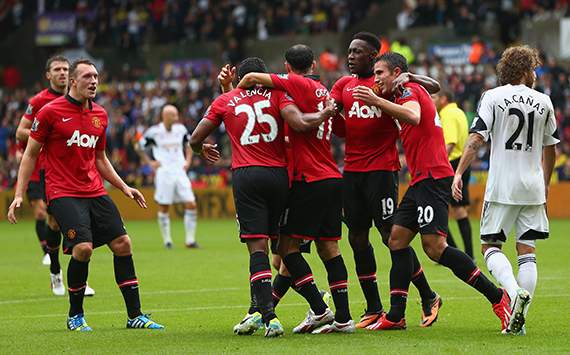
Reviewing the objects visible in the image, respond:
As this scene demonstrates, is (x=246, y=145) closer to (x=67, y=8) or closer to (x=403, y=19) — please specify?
(x=403, y=19)

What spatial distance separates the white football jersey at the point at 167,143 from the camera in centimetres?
2138

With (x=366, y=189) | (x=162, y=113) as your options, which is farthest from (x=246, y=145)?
(x=162, y=113)

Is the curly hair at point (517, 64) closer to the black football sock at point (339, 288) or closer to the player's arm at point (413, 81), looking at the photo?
the player's arm at point (413, 81)

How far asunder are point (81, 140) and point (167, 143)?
10994mm

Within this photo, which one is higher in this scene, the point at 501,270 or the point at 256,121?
the point at 256,121

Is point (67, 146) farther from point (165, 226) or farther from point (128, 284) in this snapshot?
point (165, 226)

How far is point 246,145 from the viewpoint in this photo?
31.3 feet

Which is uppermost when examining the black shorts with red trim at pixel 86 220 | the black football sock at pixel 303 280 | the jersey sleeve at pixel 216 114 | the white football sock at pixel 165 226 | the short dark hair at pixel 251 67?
the short dark hair at pixel 251 67

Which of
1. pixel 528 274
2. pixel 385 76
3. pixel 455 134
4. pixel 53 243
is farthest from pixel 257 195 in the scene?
pixel 455 134

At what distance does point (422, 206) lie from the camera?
9680 millimetres

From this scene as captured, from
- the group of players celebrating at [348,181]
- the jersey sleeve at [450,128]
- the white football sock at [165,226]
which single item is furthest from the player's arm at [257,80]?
the white football sock at [165,226]

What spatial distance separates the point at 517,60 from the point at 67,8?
3716 centimetres

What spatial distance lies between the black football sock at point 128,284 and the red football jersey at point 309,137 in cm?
186

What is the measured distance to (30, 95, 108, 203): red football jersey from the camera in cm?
1034
